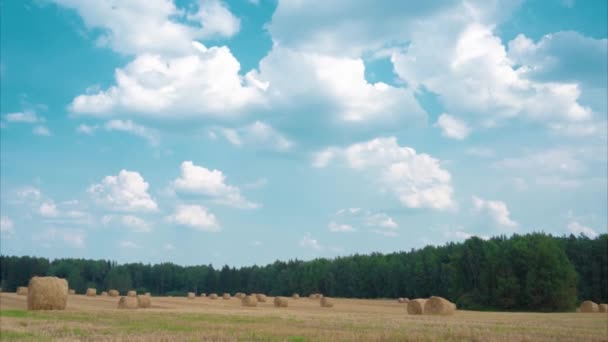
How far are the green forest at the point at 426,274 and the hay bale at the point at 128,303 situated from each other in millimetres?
38756

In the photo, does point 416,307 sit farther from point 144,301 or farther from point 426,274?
point 426,274

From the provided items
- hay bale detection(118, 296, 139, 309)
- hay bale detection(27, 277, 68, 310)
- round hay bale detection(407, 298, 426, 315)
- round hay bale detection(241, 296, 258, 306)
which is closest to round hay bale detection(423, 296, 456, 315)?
round hay bale detection(407, 298, 426, 315)

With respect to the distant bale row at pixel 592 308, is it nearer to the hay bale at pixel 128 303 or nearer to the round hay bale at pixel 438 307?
the round hay bale at pixel 438 307

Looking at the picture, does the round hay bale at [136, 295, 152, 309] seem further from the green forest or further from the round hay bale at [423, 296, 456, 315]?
the green forest

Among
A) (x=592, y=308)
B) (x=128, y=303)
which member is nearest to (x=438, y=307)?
(x=592, y=308)

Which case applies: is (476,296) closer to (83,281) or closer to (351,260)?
(351,260)

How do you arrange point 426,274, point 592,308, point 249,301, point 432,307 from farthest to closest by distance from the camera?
1. point 426,274
2. point 249,301
3. point 592,308
4. point 432,307

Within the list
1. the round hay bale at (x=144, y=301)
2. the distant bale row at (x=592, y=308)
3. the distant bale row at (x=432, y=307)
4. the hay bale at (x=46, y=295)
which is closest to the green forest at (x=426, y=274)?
the distant bale row at (x=592, y=308)

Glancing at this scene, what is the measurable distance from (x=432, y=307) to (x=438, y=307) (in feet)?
1.67

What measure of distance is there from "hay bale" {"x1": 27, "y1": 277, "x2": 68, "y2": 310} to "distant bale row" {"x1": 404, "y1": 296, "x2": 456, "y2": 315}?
21713 millimetres

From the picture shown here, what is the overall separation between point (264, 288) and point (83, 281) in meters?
42.7

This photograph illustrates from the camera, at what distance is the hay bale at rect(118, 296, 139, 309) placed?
41.1m

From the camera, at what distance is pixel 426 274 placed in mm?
97062

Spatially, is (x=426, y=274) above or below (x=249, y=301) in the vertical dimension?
above
